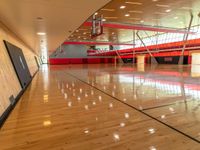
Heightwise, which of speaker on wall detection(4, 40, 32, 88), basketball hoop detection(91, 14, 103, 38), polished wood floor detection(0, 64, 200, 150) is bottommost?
polished wood floor detection(0, 64, 200, 150)

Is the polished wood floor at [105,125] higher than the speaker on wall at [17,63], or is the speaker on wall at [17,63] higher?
the speaker on wall at [17,63]

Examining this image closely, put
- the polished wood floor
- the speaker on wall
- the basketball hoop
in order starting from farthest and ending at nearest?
the basketball hoop
the speaker on wall
the polished wood floor

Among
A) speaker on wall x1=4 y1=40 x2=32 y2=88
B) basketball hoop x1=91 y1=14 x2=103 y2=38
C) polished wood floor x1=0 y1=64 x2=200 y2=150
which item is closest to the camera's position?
polished wood floor x1=0 y1=64 x2=200 y2=150

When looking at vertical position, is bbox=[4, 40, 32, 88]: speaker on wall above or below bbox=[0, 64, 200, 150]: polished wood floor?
above

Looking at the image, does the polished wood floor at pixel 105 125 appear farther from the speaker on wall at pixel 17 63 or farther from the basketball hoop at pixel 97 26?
the basketball hoop at pixel 97 26

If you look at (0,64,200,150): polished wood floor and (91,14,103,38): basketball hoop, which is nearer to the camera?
(0,64,200,150): polished wood floor

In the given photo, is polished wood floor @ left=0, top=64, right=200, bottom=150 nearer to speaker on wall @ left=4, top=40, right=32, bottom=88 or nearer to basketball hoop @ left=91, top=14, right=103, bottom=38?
speaker on wall @ left=4, top=40, right=32, bottom=88

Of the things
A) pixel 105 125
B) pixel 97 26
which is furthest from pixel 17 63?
pixel 97 26

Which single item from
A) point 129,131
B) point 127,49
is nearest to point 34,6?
point 129,131

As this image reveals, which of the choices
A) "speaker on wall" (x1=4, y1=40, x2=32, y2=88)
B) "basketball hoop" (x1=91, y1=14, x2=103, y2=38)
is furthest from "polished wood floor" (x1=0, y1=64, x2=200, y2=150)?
"basketball hoop" (x1=91, y1=14, x2=103, y2=38)

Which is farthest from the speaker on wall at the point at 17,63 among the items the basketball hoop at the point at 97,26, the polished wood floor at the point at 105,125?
the basketball hoop at the point at 97,26

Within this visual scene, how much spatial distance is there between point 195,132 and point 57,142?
70.3 inches

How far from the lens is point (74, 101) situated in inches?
165

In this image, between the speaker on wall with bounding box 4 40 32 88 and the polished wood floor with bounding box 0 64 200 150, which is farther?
the speaker on wall with bounding box 4 40 32 88
